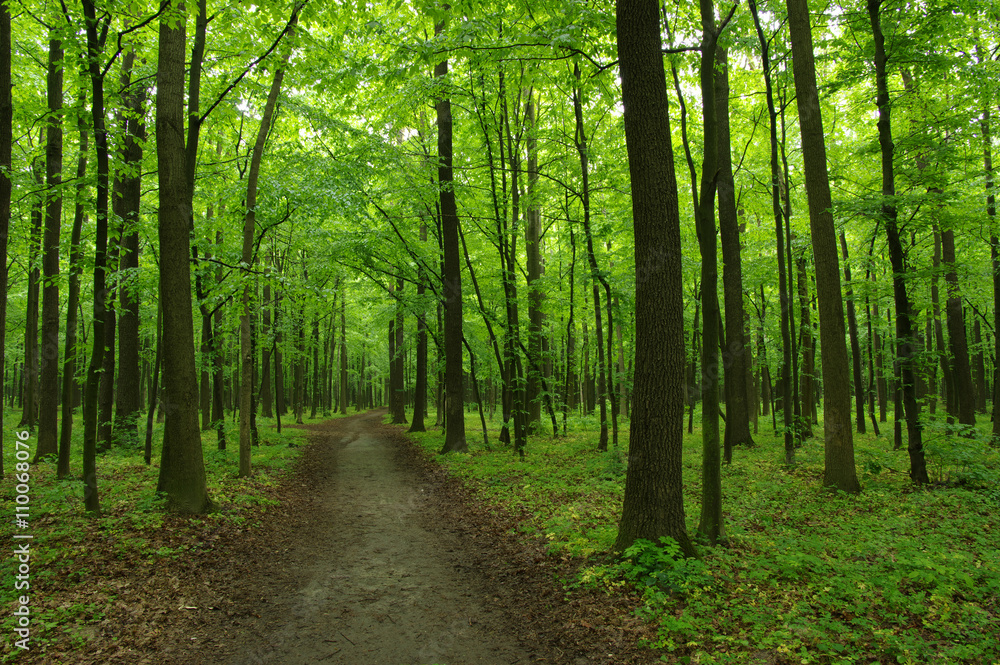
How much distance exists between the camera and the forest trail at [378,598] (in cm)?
406

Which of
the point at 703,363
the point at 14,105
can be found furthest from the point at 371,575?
the point at 14,105

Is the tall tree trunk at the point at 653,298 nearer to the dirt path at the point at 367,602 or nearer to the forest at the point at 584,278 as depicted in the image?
the forest at the point at 584,278

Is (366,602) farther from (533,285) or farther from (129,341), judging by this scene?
(129,341)

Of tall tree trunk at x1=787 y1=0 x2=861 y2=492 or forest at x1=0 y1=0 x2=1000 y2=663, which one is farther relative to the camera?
tall tree trunk at x1=787 y1=0 x2=861 y2=492

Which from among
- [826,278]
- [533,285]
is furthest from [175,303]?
[826,278]

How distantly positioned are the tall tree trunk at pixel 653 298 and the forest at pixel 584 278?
0.03m

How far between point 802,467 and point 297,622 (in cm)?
1067

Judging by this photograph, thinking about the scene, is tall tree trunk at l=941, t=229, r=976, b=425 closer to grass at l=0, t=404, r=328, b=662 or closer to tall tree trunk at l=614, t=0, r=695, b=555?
tall tree trunk at l=614, t=0, r=695, b=555

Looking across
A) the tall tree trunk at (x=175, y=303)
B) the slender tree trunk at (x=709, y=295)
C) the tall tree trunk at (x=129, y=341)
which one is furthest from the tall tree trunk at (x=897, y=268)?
the tall tree trunk at (x=129, y=341)

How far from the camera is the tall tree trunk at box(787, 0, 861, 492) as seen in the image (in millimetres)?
8430

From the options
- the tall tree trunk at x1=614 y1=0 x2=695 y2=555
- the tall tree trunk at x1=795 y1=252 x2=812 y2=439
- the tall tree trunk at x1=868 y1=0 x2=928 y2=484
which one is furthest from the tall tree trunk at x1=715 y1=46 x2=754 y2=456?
the tall tree trunk at x1=614 y1=0 x2=695 y2=555

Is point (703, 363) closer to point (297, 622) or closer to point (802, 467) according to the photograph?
point (297, 622)

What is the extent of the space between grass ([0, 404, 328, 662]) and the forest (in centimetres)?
5

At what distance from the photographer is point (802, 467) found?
413 inches
